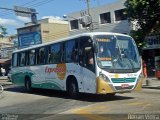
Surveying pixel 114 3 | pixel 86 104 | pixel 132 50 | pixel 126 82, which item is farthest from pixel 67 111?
pixel 114 3

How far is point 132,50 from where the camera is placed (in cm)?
1753

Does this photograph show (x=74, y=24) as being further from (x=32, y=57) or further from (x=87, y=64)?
(x=87, y=64)

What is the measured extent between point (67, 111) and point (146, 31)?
23282mm

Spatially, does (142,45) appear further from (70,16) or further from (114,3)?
(70,16)

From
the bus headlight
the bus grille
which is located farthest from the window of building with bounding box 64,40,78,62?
the bus grille

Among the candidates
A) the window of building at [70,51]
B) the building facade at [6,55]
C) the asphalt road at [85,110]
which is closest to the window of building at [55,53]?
the window of building at [70,51]

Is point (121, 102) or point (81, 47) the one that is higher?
point (81, 47)

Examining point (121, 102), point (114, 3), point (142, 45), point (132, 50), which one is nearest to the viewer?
point (121, 102)

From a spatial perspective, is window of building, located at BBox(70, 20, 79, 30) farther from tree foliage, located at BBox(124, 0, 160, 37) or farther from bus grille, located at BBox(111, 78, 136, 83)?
bus grille, located at BBox(111, 78, 136, 83)

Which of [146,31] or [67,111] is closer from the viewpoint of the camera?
[67,111]

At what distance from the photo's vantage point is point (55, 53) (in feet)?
67.6

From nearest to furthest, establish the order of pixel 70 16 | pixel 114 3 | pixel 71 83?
pixel 71 83
pixel 114 3
pixel 70 16

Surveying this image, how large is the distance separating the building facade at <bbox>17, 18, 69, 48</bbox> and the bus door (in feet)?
133

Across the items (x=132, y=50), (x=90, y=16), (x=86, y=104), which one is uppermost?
(x=90, y=16)
